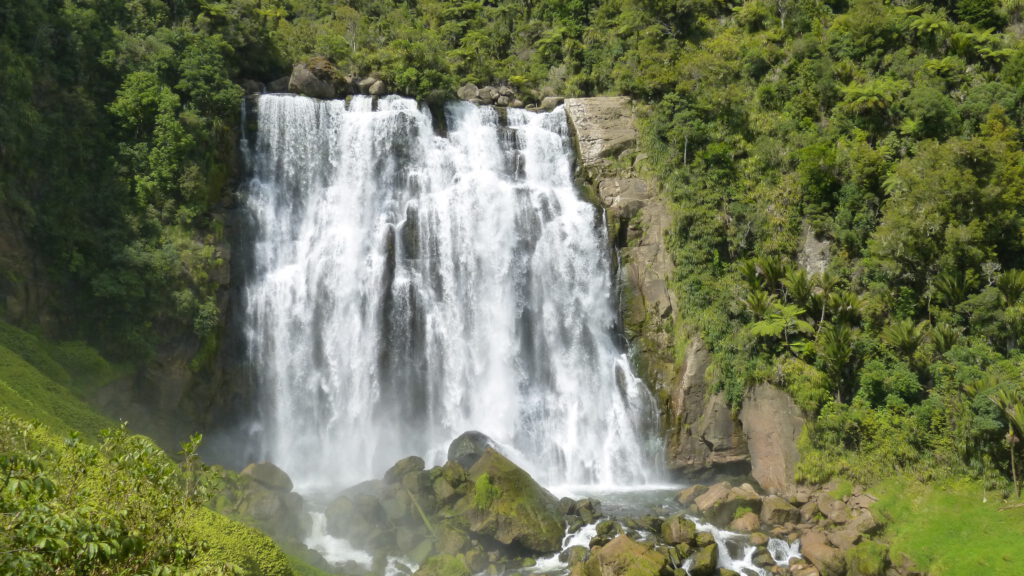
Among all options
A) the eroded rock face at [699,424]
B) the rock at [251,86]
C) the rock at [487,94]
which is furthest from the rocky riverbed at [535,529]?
the rock at [487,94]

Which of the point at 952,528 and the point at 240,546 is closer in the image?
the point at 240,546

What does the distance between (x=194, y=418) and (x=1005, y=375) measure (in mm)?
28454

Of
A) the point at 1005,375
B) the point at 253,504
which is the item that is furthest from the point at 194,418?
the point at 1005,375

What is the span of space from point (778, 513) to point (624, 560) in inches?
270

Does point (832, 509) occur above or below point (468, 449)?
below

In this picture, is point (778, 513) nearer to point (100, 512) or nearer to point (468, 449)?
point (468, 449)

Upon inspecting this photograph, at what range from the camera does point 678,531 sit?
19.2m

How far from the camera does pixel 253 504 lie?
19.2 m

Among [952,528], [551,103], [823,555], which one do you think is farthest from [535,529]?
[551,103]

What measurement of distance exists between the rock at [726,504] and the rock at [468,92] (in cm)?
2627

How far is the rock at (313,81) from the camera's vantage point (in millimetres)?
32812

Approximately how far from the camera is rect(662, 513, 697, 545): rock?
19031 millimetres

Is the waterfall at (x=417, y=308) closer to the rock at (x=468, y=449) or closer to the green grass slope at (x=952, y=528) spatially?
the rock at (x=468, y=449)

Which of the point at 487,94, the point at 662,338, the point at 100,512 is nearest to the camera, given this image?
the point at 100,512
